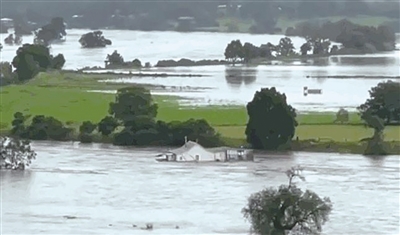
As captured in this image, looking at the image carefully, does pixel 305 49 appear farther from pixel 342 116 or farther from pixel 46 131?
pixel 46 131

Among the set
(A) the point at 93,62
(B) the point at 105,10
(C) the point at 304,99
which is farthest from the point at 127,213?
(B) the point at 105,10

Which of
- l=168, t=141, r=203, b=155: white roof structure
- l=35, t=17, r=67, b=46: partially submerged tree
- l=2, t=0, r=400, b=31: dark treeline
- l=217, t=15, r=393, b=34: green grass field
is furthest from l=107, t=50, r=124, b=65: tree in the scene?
l=168, t=141, r=203, b=155: white roof structure

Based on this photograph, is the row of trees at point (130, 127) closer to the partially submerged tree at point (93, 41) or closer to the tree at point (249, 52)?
the tree at point (249, 52)

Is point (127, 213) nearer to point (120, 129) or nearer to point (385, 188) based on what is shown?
point (385, 188)

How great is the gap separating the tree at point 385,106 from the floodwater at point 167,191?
1461 millimetres

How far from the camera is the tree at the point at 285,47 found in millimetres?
22391

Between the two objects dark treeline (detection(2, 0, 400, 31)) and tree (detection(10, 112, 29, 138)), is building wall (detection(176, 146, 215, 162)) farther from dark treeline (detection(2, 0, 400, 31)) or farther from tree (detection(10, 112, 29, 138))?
dark treeline (detection(2, 0, 400, 31))

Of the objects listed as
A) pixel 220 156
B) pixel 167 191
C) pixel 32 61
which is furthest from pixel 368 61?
pixel 167 191

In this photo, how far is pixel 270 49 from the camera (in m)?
22.2

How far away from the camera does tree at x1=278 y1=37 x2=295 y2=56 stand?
22.4 metres

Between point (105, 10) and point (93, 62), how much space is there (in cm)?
587

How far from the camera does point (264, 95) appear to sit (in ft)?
39.5

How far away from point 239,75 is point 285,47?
4197mm

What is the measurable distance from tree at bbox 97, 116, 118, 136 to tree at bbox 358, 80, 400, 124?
200 centimetres
